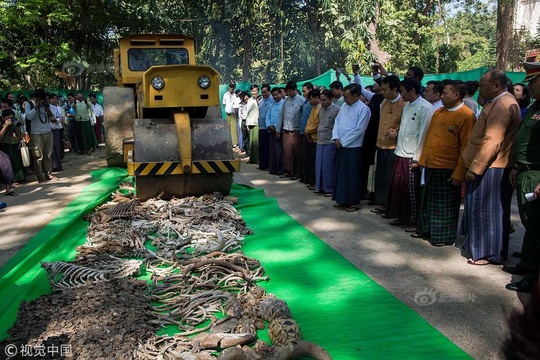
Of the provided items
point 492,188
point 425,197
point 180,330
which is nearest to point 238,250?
point 180,330

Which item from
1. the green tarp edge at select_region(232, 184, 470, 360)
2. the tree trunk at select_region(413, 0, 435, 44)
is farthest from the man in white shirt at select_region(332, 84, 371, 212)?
the tree trunk at select_region(413, 0, 435, 44)

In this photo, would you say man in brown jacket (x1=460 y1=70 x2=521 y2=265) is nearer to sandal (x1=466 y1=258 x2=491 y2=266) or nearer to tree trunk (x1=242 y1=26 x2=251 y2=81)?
sandal (x1=466 y1=258 x2=491 y2=266)

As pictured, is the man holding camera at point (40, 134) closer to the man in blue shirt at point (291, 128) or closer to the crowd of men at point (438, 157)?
the man in blue shirt at point (291, 128)

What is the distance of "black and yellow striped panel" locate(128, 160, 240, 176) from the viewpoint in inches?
223

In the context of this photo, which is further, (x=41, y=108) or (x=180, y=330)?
(x=41, y=108)

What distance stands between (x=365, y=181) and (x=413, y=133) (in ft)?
5.56

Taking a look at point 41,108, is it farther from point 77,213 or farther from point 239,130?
point 239,130

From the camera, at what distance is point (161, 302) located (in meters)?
3.43

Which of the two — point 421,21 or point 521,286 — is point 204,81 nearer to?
point 521,286

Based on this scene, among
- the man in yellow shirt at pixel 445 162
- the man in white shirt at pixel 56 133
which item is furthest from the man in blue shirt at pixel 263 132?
the man in yellow shirt at pixel 445 162

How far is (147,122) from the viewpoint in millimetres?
6109

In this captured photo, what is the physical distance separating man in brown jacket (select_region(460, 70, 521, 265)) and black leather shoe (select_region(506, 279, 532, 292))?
0.51 meters

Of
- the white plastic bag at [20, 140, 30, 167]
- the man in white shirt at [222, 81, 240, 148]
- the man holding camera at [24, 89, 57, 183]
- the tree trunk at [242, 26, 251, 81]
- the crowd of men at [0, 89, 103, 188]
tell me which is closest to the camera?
the crowd of men at [0, 89, 103, 188]

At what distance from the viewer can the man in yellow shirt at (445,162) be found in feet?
14.8
